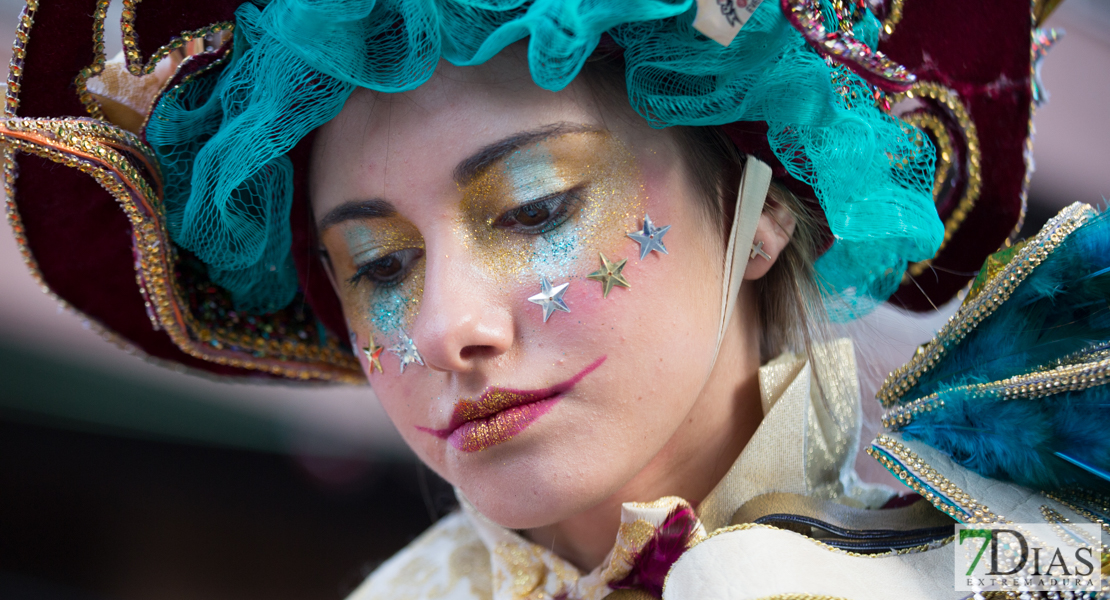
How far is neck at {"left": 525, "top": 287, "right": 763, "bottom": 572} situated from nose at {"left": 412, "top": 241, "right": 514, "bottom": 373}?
30 centimetres

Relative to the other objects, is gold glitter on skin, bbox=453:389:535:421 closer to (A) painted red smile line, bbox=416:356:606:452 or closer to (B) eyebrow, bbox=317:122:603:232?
(A) painted red smile line, bbox=416:356:606:452

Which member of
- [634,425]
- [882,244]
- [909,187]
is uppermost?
[909,187]

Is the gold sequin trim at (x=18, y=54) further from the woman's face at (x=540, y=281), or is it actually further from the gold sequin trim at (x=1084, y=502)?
the gold sequin trim at (x=1084, y=502)

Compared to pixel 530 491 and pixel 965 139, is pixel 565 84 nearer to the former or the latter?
pixel 530 491

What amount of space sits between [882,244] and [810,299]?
0.13 meters

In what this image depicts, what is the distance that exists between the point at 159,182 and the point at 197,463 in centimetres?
182

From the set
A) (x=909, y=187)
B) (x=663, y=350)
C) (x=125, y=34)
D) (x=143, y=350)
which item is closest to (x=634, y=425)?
(x=663, y=350)

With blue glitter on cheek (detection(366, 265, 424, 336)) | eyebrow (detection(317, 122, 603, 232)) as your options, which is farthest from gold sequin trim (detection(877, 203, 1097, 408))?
blue glitter on cheek (detection(366, 265, 424, 336))

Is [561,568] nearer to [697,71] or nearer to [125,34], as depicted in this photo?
[697,71]

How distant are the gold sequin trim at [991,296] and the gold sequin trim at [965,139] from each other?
0.28m

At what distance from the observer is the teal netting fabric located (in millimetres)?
906

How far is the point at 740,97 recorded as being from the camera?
3.22 feet

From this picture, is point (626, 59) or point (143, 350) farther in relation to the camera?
point (143, 350)

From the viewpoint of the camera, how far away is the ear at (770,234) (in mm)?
1125
